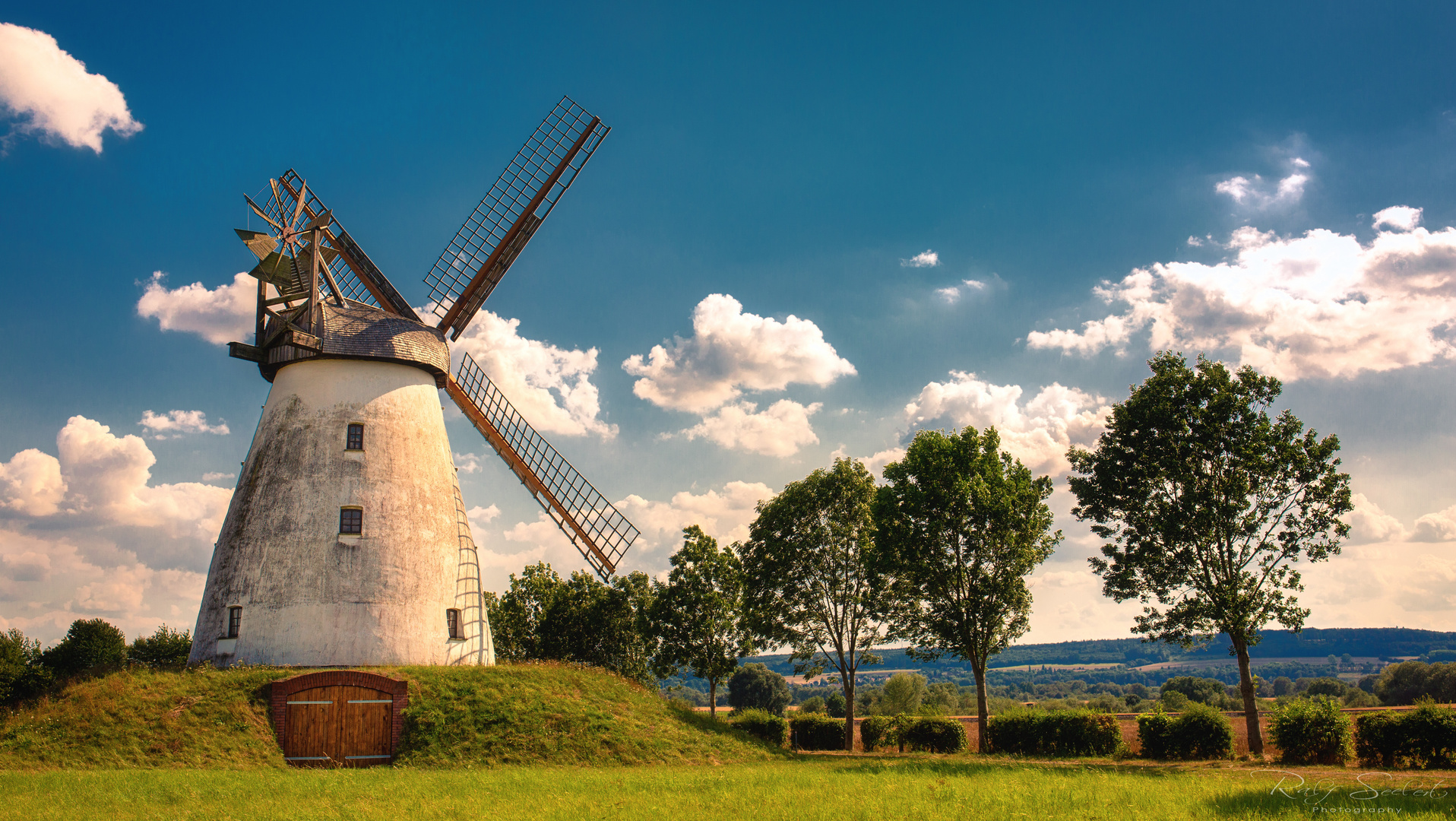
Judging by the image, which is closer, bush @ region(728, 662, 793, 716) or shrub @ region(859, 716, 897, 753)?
shrub @ region(859, 716, 897, 753)

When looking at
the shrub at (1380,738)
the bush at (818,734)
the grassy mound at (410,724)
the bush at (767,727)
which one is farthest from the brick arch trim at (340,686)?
the shrub at (1380,738)

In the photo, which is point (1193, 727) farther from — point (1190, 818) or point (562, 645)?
point (562, 645)

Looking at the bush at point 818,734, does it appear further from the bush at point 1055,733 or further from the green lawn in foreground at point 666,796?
the green lawn in foreground at point 666,796

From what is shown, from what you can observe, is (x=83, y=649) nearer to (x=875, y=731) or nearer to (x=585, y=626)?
(x=585, y=626)

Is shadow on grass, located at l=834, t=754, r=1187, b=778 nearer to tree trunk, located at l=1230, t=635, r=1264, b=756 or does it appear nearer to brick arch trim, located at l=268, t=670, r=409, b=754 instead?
tree trunk, located at l=1230, t=635, r=1264, b=756

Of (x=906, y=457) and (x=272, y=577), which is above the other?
(x=906, y=457)

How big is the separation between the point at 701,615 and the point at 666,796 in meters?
27.7

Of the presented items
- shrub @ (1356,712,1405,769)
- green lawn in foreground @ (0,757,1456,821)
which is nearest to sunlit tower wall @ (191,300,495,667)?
green lawn in foreground @ (0,757,1456,821)

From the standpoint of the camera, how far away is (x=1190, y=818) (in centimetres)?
1200

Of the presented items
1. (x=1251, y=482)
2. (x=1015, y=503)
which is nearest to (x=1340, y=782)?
(x=1251, y=482)

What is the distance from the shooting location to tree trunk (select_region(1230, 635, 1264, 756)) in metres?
25.7

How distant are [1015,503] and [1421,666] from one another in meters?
55.5

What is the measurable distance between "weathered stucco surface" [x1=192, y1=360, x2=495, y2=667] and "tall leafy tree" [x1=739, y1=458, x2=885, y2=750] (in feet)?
50.4

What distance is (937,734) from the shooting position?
33.8m
